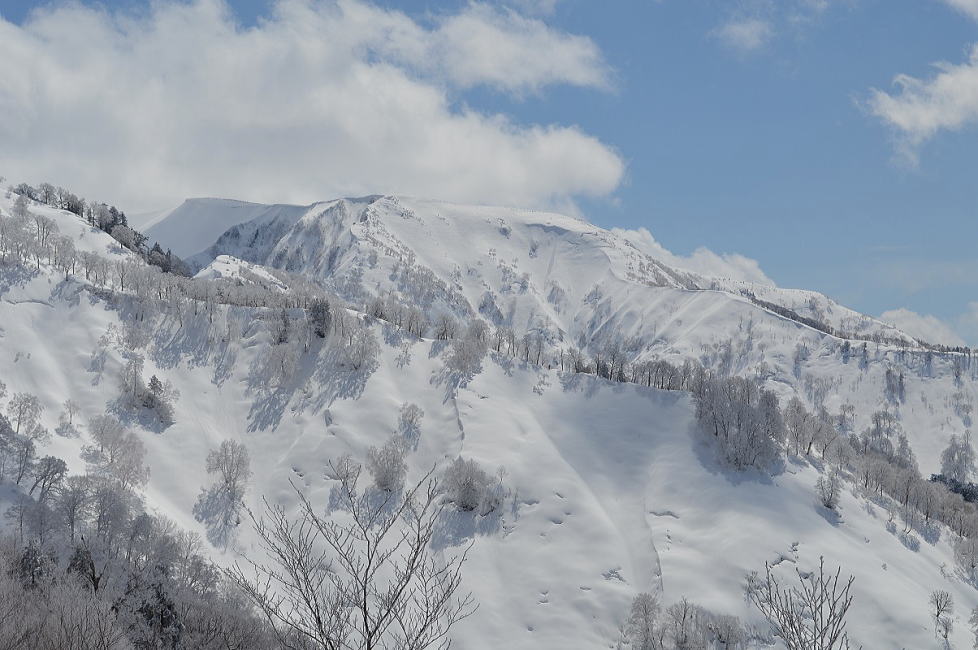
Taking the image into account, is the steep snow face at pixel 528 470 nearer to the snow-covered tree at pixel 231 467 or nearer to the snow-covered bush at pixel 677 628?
the snow-covered tree at pixel 231 467

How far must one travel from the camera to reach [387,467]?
127938mm

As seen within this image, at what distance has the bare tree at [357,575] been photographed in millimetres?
13484

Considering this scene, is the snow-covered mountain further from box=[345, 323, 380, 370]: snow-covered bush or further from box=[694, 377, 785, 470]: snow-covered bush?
box=[694, 377, 785, 470]: snow-covered bush

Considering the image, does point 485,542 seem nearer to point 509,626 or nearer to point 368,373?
point 509,626

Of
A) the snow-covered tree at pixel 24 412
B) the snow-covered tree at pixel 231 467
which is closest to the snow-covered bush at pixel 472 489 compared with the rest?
the snow-covered tree at pixel 231 467

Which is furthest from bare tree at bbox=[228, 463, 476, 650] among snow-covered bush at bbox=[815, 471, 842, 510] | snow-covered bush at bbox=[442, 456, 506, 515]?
snow-covered bush at bbox=[815, 471, 842, 510]

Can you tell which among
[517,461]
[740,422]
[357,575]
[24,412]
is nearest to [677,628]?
[517,461]

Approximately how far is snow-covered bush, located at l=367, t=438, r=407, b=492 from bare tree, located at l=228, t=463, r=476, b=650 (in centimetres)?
213

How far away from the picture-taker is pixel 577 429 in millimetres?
152375

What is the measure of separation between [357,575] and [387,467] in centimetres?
11794

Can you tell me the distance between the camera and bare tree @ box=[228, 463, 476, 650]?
1348 cm

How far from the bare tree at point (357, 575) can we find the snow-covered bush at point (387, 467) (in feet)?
6.98

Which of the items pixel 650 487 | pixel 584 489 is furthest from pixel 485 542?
pixel 650 487

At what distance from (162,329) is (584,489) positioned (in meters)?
106
